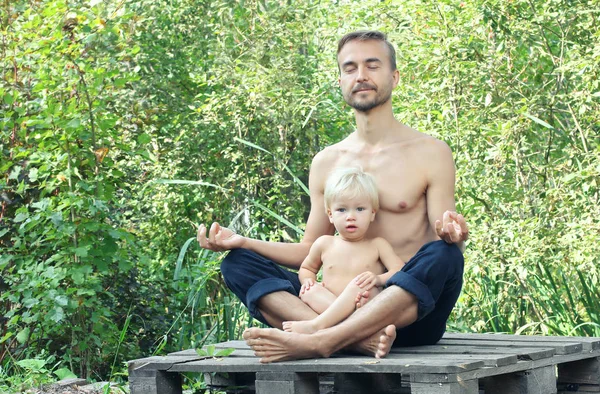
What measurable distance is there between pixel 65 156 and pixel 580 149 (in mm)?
3494

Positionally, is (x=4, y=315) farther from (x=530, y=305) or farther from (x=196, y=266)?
(x=530, y=305)

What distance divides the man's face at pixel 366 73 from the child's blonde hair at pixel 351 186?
319mm

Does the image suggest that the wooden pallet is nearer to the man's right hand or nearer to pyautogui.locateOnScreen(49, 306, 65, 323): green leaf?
the man's right hand

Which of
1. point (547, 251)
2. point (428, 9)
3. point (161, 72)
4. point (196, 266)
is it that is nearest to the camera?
point (196, 266)

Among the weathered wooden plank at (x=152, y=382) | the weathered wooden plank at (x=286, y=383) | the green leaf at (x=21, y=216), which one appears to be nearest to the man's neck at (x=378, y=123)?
the weathered wooden plank at (x=286, y=383)

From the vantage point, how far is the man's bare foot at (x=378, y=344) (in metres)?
3.08

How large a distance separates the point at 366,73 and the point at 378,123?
23 centimetres

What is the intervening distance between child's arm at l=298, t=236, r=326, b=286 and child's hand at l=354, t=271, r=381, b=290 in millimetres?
319

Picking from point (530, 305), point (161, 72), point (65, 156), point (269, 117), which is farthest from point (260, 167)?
point (65, 156)

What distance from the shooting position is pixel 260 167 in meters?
8.49

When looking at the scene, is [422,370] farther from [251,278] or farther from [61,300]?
[61,300]

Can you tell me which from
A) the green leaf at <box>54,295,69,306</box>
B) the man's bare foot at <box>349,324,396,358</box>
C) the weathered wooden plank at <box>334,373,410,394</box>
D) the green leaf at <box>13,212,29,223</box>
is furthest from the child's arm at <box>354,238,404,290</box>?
the green leaf at <box>13,212,29,223</box>

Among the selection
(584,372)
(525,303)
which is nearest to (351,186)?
(584,372)

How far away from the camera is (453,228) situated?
10.4 ft
